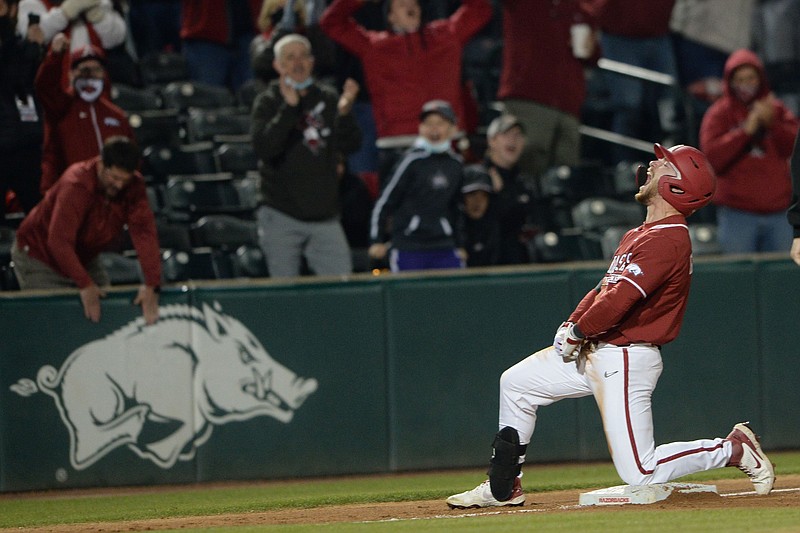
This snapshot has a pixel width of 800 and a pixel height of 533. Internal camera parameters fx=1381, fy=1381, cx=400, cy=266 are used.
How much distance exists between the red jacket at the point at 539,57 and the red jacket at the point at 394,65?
791mm

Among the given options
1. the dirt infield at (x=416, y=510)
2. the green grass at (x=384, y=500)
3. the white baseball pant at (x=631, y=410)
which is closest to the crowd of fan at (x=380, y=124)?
the green grass at (x=384, y=500)

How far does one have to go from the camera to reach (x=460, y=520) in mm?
6098

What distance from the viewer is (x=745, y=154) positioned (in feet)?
33.1

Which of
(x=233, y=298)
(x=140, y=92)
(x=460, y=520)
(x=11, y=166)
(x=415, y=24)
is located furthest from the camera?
(x=140, y=92)

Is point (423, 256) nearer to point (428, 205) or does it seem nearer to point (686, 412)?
point (428, 205)

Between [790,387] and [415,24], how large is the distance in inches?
151

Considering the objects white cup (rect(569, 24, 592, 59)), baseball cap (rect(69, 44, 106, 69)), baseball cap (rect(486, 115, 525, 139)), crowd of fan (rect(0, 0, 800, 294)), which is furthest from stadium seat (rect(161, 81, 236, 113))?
white cup (rect(569, 24, 592, 59))

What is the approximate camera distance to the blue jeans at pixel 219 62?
459 inches

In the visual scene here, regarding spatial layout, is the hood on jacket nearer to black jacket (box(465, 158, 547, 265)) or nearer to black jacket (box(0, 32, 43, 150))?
black jacket (box(465, 158, 547, 265))

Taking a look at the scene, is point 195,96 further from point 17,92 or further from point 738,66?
point 738,66


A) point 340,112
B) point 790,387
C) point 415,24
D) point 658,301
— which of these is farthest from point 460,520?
point 415,24

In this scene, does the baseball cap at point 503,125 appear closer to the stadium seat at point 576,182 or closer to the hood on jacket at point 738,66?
the stadium seat at point 576,182

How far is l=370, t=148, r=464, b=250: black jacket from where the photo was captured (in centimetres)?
931

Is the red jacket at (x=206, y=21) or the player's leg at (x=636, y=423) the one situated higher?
the red jacket at (x=206, y=21)
